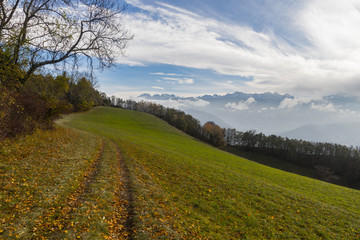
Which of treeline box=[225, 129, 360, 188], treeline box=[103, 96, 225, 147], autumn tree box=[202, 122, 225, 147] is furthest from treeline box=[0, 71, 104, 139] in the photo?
treeline box=[225, 129, 360, 188]

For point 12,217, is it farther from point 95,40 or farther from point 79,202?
point 95,40

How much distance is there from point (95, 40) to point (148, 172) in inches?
491

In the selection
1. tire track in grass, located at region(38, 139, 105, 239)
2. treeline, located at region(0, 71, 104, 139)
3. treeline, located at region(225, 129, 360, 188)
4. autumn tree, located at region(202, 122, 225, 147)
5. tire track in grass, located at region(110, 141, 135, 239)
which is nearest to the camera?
tire track in grass, located at region(38, 139, 105, 239)

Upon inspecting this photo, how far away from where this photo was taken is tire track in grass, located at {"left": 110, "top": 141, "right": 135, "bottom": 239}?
711 centimetres

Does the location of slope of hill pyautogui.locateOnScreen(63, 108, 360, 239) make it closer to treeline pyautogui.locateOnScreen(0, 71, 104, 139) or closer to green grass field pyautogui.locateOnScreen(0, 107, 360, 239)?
green grass field pyautogui.locateOnScreen(0, 107, 360, 239)

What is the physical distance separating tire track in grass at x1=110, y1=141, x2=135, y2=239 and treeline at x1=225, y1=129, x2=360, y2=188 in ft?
354

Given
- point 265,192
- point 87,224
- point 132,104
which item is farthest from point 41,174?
point 132,104

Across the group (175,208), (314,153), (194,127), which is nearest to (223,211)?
(175,208)

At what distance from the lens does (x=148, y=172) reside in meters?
15.5

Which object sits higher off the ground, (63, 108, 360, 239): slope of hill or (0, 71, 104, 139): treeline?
(0, 71, 104, 139): treeline

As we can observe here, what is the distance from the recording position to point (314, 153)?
4395 inches

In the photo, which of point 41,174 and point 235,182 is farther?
point 235,182

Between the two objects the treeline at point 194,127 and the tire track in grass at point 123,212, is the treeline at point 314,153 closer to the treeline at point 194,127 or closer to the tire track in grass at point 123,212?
the treeline at point 194,127

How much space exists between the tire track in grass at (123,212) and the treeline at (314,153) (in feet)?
354
